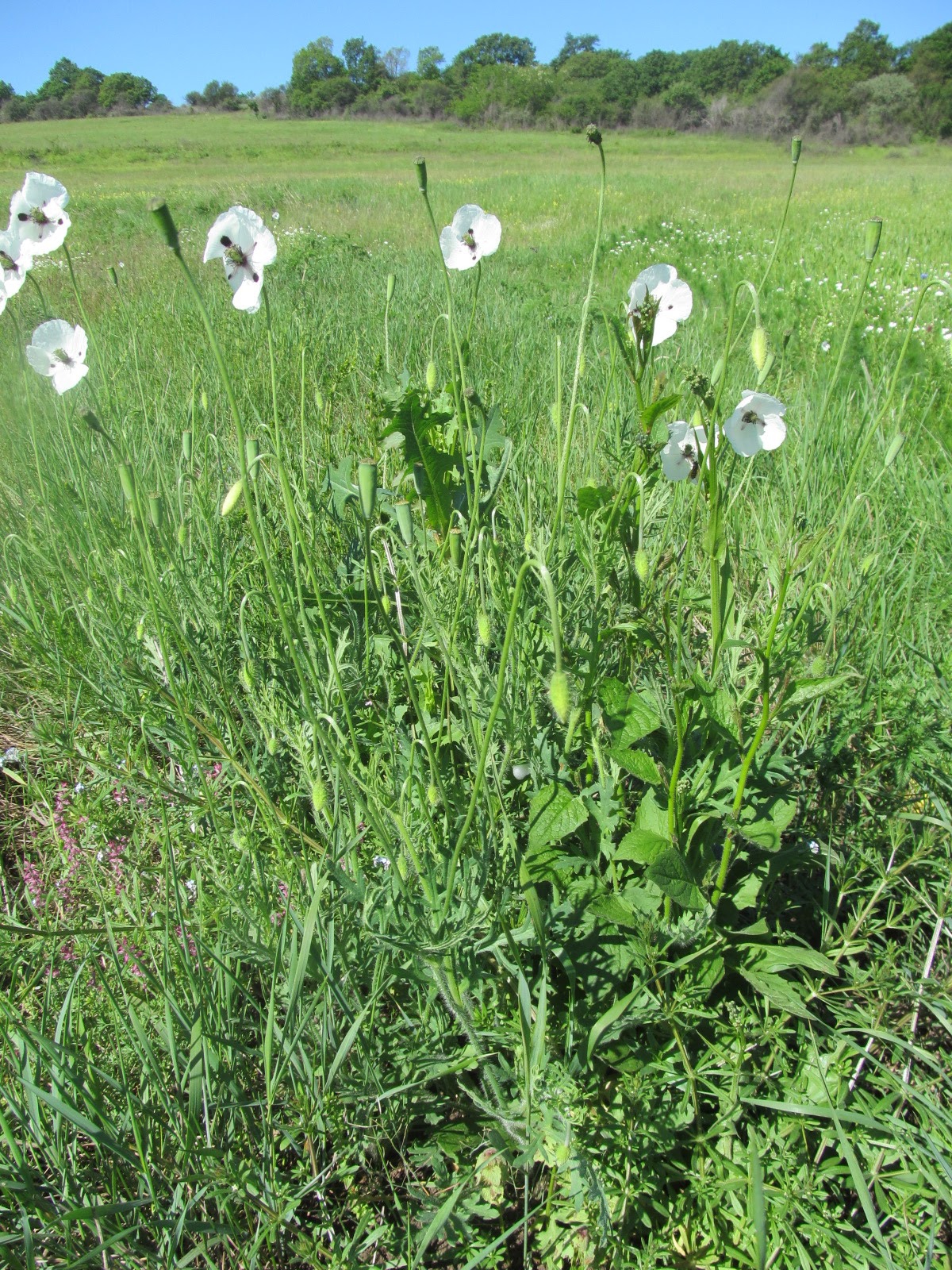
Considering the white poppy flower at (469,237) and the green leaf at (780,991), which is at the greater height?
the white poppy flower at (469,237)

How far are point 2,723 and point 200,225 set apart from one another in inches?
396

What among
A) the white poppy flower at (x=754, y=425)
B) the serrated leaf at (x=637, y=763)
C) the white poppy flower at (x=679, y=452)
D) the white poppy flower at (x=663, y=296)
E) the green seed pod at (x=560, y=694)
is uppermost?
the white poppy flower at (x=663, y=296)

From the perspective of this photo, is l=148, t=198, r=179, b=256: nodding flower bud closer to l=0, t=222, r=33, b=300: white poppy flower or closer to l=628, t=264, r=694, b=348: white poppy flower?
l=628, t=264, r=694, b=348: white poppy flower

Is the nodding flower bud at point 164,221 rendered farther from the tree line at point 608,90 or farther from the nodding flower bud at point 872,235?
the tree line at point 608,90

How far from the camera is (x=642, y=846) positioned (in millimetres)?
1127

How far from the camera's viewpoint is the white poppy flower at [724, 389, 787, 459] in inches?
47.5

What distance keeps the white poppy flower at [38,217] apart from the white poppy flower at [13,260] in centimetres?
1

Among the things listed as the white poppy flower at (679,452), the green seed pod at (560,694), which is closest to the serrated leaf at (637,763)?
the green seed pod at (560,694)

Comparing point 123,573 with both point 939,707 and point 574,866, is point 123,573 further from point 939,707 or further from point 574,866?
point 939,707

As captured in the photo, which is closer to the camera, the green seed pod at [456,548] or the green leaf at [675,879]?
the green leaf at [675,879]

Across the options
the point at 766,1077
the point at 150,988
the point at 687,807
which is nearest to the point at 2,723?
the point at 150,988

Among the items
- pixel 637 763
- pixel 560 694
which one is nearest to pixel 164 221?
pixel 560 694

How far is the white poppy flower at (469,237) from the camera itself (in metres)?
1.57

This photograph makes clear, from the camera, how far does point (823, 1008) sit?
1.27 metres
